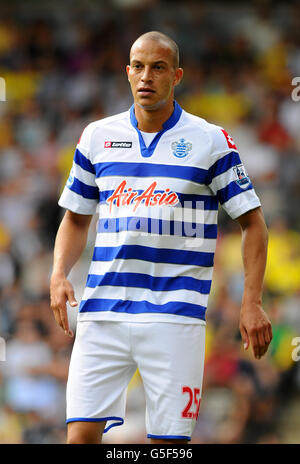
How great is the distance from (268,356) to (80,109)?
4.52 m

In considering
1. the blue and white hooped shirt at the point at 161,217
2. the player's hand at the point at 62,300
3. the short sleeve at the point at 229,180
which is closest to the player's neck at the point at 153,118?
the blue and white hooped shirt at the point at 161,217

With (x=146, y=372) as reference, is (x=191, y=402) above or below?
below

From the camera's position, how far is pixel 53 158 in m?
10.5

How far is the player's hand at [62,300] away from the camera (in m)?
3.88

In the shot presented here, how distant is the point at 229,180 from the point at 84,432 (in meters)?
1.34

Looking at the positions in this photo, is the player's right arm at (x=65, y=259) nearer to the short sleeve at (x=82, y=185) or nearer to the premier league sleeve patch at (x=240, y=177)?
the short sleeve at (x=82, y=185)

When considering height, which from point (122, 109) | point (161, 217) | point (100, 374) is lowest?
point (100, 374)

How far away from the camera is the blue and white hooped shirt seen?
388 centimetres

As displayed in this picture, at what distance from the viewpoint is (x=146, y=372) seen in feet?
12.7

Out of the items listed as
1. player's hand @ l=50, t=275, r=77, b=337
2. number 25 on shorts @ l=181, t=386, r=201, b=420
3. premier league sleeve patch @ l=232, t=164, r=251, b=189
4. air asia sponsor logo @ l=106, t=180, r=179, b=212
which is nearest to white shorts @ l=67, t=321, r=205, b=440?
number 25 on shorts @ l=181, t=386, r=201, b=420

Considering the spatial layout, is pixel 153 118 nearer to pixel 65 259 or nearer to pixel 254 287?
pixel 65 259

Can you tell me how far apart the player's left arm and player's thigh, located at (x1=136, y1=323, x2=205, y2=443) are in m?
0.26

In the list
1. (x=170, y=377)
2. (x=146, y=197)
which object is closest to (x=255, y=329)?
(x=170, y=377)

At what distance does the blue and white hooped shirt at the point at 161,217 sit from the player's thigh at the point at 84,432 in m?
0.49
